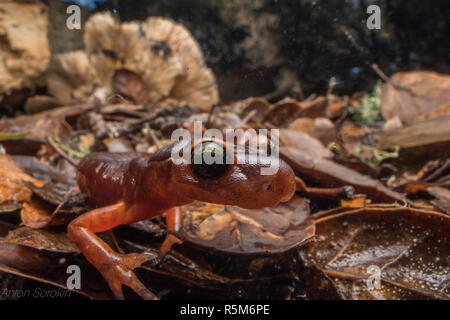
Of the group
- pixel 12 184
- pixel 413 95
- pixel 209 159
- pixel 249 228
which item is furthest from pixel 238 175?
pixel 413 95

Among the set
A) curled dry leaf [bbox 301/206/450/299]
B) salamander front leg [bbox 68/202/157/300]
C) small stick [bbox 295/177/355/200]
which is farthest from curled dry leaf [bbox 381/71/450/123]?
salamander front leg [bbox 68/202/157/300]

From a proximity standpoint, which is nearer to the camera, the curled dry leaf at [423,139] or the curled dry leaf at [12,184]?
the curled dry leaf at [12,184]

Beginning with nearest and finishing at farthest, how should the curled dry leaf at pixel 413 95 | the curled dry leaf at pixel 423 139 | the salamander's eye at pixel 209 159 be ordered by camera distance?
1. the salamander's eye at pixel 209 159
2. the curled dry leaf at pixel 423 139
3. the curled dry leaf at pixel 413 95

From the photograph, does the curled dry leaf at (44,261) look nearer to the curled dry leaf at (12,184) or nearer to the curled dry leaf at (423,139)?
the curled dry leaf at (12,184)

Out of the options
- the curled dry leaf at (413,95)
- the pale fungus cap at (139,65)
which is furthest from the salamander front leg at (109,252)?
the curled dry leaf at (413,95)

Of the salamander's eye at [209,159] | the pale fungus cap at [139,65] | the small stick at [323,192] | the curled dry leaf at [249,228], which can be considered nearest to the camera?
the salamander's eye at [209,159]

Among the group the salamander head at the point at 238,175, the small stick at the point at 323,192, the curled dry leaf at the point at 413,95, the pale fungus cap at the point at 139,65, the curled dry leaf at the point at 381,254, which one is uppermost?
the pale fungus cap at the point at 139,65

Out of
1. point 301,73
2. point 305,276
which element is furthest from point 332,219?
point 301,73

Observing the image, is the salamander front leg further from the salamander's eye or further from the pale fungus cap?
the pale fungus cap
